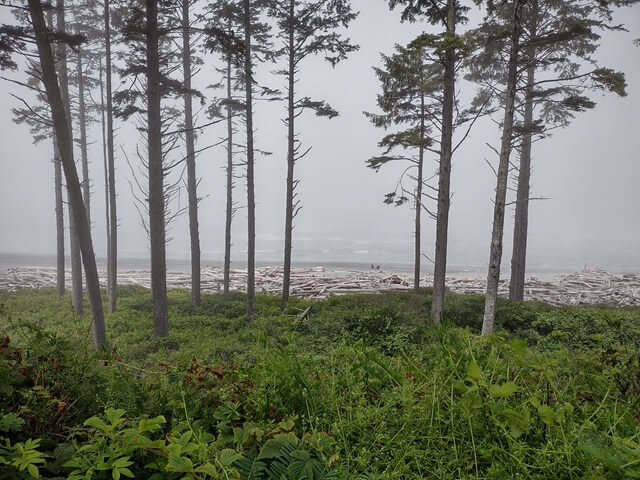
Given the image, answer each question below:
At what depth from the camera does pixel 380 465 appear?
130 cm

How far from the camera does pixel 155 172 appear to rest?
8.92m

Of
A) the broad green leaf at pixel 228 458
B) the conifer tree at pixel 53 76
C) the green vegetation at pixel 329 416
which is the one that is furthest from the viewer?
the conifer tree at pixel 53 76

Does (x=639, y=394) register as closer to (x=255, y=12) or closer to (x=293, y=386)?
(x=293, y=386)

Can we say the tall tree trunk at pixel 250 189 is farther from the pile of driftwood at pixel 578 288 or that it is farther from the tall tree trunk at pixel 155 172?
the pile of driftwood at pixel 578 288

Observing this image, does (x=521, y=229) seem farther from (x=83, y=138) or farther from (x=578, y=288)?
(x=83, y=138)

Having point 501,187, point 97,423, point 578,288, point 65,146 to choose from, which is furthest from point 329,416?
point 578,288

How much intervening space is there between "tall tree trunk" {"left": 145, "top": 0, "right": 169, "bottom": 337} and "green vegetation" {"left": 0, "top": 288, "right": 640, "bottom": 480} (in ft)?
24.9

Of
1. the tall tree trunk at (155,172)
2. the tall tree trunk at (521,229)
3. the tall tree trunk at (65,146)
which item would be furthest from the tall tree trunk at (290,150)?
the tall tree trunk at (521,229)

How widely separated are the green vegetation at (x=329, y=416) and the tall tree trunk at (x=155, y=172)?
24.9ft

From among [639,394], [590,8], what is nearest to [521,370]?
[639,394]

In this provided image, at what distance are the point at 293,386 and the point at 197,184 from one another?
14.5 metres

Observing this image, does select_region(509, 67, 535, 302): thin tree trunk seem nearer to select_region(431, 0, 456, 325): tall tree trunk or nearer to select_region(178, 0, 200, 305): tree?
select_region(431, 0, 456, 325): tall tree trunk

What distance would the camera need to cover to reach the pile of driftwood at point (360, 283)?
16.7m

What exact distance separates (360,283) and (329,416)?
17364mm
